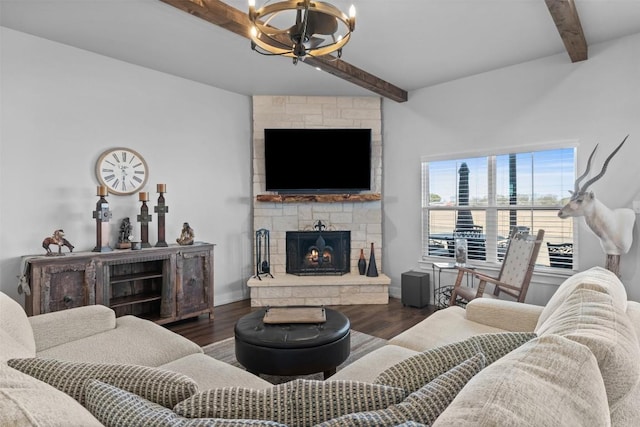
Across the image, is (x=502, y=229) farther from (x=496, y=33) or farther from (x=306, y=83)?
(x=306, y=83)

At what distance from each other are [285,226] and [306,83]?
1.91 m

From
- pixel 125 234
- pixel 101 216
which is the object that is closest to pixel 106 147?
pixel 101 216

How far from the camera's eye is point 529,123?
13.3 ft

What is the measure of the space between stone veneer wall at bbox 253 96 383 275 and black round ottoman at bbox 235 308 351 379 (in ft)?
8.45

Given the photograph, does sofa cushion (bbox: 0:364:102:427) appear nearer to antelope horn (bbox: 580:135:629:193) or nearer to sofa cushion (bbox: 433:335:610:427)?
sofa cushion (bbox: 433:335:610:427)

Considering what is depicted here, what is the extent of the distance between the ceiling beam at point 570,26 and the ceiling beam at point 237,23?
1.91m

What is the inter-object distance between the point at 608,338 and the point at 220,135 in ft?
15.3

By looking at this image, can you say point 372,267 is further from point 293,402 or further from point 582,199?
point 293,402

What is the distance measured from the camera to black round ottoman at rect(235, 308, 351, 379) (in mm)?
2291

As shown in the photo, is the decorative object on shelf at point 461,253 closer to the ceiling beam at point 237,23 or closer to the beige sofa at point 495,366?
the beige sofa at point 495,366

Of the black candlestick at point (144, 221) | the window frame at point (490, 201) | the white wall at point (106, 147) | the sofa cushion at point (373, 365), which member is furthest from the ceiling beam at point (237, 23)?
the sofa cushion at point (373, 365)

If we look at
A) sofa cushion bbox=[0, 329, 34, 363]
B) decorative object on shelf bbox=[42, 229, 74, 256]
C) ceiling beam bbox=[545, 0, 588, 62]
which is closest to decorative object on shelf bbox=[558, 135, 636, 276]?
ceiling beam bbox=[545, 0, 588, 62]

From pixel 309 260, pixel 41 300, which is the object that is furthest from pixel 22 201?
pixel 309 260

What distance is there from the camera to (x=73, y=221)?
3709 millimetres
